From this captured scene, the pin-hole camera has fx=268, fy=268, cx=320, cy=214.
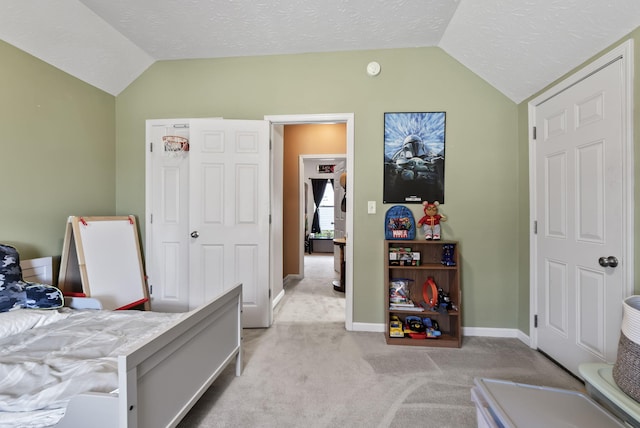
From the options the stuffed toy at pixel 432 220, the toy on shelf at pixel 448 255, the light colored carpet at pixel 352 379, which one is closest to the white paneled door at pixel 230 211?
the light colored carpet at pixel 352 379

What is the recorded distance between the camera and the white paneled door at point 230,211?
2.66m

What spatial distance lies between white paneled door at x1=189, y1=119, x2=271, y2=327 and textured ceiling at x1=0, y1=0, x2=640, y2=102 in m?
0.78

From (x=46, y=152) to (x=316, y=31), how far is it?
2.55 m

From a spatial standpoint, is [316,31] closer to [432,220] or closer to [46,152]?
[432,220]

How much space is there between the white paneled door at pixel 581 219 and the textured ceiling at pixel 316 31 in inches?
12.0

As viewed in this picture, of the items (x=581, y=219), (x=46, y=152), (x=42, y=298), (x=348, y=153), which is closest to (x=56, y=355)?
(x=42, y=298)

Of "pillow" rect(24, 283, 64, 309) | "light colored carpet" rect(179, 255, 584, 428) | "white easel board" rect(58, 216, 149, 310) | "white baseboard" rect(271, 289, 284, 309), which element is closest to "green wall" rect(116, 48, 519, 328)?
"light colored carpet" rect(179, 255, 584, 428)

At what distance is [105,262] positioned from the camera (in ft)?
8.13

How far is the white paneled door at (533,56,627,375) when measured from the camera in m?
1.64

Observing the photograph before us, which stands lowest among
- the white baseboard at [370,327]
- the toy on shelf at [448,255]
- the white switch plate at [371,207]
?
the white baseboard at [370,327]

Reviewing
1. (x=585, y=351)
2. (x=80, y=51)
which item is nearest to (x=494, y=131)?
(x=585, y=351)

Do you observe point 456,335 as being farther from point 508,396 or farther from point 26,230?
point 26,230

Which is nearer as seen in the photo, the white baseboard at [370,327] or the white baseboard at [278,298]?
the white baseboard at [370,327]

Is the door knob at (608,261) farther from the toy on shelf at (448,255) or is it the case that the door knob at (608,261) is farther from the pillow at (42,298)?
the pillow at (42,298)
